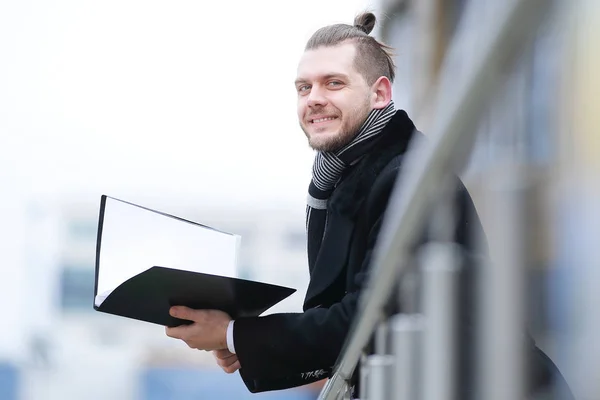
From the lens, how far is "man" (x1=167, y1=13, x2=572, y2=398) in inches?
62.9

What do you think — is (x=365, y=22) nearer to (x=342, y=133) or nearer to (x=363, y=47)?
(x=363, y=47)

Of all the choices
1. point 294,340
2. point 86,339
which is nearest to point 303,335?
point 294,340

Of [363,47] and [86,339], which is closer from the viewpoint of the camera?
[363,47]

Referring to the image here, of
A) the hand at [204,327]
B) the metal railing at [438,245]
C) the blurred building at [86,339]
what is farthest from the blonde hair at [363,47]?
the blurred building at [86,339]

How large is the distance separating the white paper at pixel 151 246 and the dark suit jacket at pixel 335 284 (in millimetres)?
146

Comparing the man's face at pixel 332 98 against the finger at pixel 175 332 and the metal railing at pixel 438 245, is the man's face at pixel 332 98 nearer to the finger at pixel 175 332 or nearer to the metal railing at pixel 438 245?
the finger at pixel 175 332

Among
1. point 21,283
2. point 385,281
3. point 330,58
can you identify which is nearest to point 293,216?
point 21,283

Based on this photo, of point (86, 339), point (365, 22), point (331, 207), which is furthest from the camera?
point (86, 339)

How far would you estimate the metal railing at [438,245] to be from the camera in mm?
633

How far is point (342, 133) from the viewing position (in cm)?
170

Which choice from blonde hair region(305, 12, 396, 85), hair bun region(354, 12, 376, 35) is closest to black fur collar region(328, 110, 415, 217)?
blonde hair region(305, 12, 396, 85)

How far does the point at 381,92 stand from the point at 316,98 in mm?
113

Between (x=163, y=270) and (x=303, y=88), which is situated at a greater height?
(x=303, y=88)

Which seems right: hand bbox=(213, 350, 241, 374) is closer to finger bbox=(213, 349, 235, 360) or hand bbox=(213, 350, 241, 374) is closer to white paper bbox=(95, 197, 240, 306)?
finger bbox=(213, 349, 235, 360)
